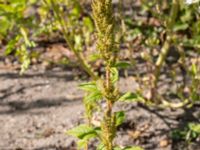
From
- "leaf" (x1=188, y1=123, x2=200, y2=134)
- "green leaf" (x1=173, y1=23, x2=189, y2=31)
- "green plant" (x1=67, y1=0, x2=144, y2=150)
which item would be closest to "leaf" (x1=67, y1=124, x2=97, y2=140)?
"green plant" (x1=67, y1=0, x2=144, y2=150)

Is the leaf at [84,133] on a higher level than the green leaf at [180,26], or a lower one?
lower

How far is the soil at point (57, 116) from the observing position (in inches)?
110

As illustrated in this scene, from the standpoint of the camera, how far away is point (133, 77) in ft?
10.9

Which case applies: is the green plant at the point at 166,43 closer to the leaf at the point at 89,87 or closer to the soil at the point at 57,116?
the soil at the point at 57,116

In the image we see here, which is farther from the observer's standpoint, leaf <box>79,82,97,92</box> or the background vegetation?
the background vegetation

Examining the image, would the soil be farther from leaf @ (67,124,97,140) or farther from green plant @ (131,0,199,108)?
leaf @ (67,124,97,140)

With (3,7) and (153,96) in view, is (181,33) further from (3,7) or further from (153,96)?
(3,7)

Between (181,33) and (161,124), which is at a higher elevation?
(181,33)

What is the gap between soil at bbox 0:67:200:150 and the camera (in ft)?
9.16

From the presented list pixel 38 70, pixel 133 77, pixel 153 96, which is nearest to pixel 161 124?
pixel 153 96

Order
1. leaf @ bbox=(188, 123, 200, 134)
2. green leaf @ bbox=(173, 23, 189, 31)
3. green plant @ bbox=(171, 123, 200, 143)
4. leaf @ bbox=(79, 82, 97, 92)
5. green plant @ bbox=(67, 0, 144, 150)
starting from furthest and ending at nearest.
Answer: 1. green leaf @ bbox=(173, 23, 189, 31)
2. green plant @ bbox=(171, 123, 200, 143)
3. leaf @ bbox=(188, 123, 200, 134)
4. leaf @ bbox=(79, 82, 97, 92)
5. green plant @ bbox=(67, 0, 144, 150)

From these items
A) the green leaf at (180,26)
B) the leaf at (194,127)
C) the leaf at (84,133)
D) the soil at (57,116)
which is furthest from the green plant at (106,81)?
the green leaf at (180,26)

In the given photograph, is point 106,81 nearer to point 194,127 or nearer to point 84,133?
point 84,133

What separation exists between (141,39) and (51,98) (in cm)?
83
